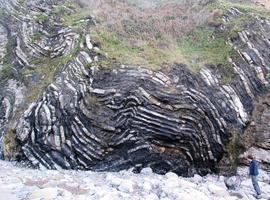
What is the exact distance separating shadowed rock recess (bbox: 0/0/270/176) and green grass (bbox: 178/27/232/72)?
1.15ft

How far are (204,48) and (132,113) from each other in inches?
176

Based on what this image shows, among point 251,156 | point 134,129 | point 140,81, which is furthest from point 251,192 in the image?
point 140,81

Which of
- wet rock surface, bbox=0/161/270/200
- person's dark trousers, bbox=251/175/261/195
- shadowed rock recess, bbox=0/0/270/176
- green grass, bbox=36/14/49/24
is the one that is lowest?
wet rock surface, bbox=0/161/270/200

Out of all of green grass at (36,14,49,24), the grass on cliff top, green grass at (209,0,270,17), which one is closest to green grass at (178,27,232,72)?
the grass on cliff top

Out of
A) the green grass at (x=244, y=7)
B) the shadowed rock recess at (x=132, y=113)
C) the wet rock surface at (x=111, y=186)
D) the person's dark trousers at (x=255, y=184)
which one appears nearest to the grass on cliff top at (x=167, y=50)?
the shadowed rock recess at (x=132, y=113)

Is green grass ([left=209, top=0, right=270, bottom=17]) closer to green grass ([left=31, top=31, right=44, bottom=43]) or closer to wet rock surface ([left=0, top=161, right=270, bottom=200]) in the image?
wet rock surface ([left=0, top=161, right=270, bottom=200])

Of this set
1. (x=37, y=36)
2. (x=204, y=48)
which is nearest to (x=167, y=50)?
(x=204, y=48)

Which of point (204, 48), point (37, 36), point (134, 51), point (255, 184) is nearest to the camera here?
point (255, 184)

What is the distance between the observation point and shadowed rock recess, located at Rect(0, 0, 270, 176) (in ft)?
41.8

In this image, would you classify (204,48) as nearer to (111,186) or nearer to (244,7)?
(244,7)

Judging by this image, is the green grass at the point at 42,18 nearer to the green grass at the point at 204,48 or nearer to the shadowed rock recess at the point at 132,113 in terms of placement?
the shadowed rock recess at the point at 132,113

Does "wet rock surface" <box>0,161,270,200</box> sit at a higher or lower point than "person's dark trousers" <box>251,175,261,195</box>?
lower

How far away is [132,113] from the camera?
1307 cm

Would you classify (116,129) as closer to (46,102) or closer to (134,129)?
(134,129)
